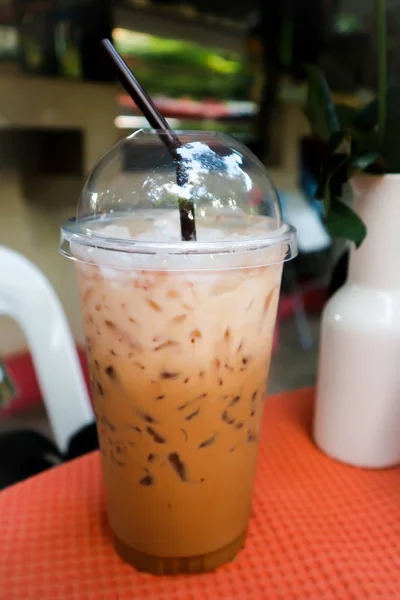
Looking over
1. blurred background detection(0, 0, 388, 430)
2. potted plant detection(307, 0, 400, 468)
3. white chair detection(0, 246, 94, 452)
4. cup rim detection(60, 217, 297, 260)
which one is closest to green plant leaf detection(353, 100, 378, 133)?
potted plant detection(307, 0, 400, 468)

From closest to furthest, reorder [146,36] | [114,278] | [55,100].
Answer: [114,278] < [55,100] < [146,36]

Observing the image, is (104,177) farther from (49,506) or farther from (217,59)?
(217,59)

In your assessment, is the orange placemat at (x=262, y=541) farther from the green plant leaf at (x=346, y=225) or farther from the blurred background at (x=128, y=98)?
the blurred background at (x=128, y=98)

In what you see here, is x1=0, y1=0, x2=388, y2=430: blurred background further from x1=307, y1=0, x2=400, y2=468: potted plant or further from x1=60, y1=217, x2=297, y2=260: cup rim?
x1=60, y1=217, x2=297, y2=260: cup rim

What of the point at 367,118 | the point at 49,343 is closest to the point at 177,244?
the point at 367,118

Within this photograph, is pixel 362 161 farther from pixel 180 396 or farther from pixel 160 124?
pixel 180 396

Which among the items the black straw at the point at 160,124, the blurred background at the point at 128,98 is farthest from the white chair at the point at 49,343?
the blurred background at the point at 128,98

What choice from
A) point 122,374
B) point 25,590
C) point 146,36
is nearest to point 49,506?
point 25,590
